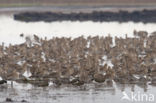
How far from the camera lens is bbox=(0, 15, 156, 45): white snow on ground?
146 ft

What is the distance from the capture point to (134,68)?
23.5 m

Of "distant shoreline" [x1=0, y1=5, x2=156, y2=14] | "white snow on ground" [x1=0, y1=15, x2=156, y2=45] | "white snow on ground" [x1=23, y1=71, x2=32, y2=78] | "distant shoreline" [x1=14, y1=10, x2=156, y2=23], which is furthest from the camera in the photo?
"distant shoreline" [x1=0, y1=5, x2=156, y2=14]

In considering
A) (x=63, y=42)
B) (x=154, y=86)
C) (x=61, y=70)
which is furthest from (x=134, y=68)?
(x=63, y=42)

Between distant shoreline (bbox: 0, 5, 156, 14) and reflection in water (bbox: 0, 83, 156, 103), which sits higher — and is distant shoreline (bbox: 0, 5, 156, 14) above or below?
above

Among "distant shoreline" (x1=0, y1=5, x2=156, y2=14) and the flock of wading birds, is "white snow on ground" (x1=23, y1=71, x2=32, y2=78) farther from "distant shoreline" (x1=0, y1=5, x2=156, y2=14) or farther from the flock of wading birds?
"distant shoreline" (x1=0, y1=5, x2=156, y2=14)

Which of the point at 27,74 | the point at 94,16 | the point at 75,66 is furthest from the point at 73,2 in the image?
the point at 75,66

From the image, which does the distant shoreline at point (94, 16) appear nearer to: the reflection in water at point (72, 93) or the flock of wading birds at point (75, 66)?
the flock of wading birds at point (75, 66)

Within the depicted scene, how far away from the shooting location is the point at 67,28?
4950 centimetres

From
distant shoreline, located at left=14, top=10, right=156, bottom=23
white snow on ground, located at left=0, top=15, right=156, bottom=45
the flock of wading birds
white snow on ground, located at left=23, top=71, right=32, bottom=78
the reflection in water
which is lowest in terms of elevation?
the reflection in water

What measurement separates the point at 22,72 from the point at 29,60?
2.16 meters

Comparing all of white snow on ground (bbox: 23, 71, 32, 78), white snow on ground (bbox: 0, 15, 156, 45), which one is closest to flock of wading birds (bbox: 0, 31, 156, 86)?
white snow on ground (bbox: 23, 71, 32, 78)

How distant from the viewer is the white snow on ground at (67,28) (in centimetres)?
4453

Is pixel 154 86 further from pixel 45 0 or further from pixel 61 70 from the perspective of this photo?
pixel 45 0

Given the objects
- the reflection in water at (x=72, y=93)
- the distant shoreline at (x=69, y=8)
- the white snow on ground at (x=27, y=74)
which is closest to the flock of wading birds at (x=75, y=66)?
the white snow on ground at (x=27, y=74)
